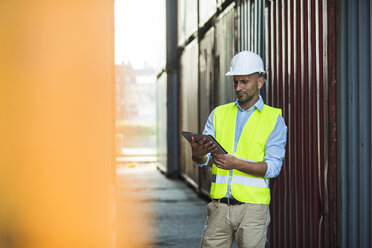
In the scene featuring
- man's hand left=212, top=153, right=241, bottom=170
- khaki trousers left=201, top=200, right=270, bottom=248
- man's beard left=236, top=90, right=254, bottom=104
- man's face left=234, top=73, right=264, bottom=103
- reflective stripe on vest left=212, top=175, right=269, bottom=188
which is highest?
man's face left=234, top=73, right=264, bottom=103

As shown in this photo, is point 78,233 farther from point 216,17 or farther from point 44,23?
point 216,17

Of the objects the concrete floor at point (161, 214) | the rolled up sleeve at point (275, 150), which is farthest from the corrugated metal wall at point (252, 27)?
the rolled up sleeve at point (275, 150)

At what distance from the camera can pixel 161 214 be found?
985 centimetres

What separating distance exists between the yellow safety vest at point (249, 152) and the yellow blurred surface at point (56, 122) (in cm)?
109

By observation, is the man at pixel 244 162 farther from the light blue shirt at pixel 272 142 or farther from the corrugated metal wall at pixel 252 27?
the corrugated metal wall at pixel 252 27

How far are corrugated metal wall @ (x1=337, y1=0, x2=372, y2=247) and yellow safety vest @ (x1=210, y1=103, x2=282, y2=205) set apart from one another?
1097mm

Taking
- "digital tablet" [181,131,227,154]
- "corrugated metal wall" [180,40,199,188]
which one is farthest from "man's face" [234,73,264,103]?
"corrugated metal wall" [180,40,199,188]

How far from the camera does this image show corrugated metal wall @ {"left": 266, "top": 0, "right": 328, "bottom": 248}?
480 cm

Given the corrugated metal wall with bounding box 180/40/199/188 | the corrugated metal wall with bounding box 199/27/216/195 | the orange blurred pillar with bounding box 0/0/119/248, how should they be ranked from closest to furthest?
the orange blurred pillar with bounding box 0/0/119/248
the corrugated metal wall with bounding box 199/27/216/195
the corrugated metal wall with bounding box 180/40/199/188

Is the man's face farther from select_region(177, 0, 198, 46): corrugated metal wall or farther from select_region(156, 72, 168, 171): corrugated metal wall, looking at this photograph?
select_region(156, 72, 168, 171): corrugated metal wall

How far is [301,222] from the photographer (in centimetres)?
525

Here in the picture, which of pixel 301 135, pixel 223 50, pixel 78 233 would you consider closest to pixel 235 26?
pixel 223 50

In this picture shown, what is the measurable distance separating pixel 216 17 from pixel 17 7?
23.6 feet

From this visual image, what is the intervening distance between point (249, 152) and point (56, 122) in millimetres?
1586
